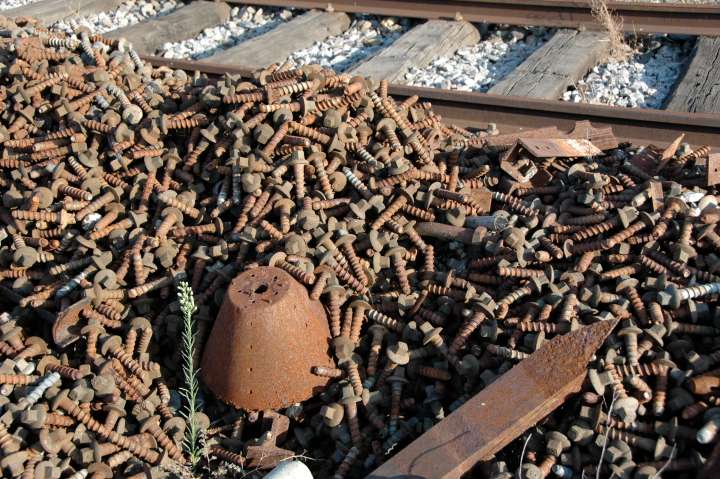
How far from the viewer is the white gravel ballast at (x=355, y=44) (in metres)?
7.85

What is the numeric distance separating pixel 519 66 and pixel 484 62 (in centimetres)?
54

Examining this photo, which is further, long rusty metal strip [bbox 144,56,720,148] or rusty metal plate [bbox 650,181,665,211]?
long rusty metal strip [bbox 144,56,720,148]

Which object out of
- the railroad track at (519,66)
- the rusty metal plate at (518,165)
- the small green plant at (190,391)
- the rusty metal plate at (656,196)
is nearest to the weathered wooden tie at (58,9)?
the railroad track at (519,66)

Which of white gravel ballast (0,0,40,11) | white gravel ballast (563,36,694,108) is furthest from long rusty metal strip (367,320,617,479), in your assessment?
white gravel ballast (0,0,40,11)

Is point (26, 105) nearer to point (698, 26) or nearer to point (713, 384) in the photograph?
point (713, 384)

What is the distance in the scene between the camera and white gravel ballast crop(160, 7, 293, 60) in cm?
830

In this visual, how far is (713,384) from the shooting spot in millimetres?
3230

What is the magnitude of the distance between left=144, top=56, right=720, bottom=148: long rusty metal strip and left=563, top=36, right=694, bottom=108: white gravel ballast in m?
0.68

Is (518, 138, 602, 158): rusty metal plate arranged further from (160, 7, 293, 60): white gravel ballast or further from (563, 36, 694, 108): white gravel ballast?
(160, 7, 293, 60): white gravel ballast

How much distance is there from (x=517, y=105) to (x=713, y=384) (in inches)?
132

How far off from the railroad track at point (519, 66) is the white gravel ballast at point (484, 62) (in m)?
0.12

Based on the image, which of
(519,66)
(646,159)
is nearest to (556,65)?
(519,66)

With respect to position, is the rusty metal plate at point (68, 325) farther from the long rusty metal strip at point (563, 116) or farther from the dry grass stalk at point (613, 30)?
the dry grass stalk at point (613, 30)

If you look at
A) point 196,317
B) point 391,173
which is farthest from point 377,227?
point 196,317
